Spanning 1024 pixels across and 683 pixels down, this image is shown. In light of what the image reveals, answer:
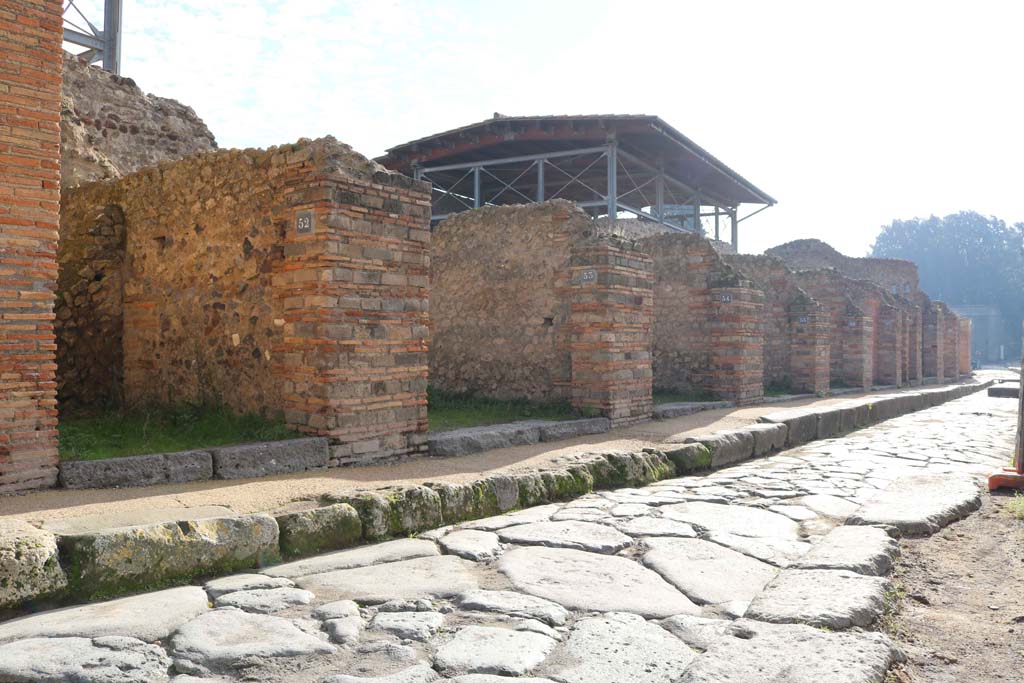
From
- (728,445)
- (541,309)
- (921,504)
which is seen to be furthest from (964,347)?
(921,504)

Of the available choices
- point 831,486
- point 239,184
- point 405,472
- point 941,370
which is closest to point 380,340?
point 405,472

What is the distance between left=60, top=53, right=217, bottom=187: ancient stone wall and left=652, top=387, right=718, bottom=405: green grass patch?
6.79m

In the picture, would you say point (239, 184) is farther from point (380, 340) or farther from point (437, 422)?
point (437, 422)

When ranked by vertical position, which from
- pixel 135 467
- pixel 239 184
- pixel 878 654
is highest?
pixel 239 184

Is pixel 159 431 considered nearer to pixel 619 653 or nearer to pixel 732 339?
pixel 619 653

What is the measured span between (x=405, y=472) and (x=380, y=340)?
3.46 feet

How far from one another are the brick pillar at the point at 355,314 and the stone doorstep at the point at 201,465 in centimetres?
23

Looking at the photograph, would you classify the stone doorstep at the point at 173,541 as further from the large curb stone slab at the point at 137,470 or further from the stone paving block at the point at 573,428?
the stone paving block at the point at 573,428

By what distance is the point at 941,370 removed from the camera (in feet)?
76.1

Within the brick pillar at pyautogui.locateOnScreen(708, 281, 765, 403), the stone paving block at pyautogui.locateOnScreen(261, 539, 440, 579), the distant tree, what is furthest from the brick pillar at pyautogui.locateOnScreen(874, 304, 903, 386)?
the distant tree

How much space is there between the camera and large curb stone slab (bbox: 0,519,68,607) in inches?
116

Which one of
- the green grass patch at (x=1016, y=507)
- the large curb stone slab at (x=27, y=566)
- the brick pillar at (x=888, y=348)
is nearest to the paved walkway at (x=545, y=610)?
the large curb stone slab at (x=27, y=566)

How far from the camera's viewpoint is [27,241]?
4.34 metres

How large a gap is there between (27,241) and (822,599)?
4579mm
